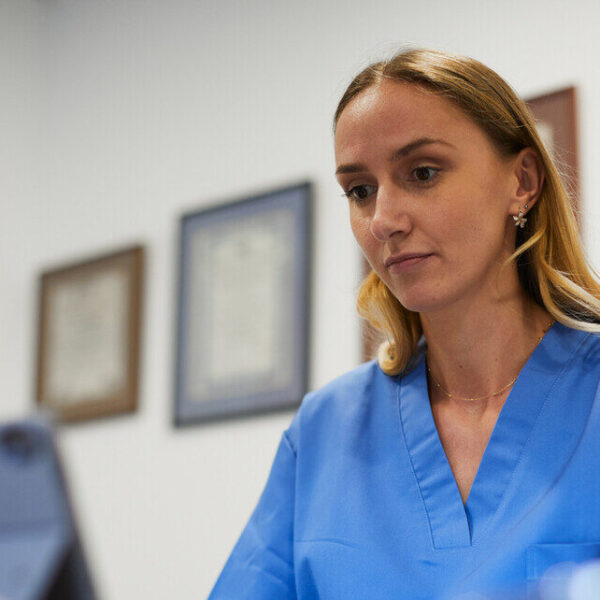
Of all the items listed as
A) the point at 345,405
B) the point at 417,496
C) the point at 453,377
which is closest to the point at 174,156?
the point at 345,405

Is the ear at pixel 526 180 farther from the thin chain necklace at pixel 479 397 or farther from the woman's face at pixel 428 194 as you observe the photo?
the thin chain necklace at pixel 479 397

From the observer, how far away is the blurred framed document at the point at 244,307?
2.56 metres

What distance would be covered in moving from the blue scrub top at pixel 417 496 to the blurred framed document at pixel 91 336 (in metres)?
1.57

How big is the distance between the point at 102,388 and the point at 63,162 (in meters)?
0.85

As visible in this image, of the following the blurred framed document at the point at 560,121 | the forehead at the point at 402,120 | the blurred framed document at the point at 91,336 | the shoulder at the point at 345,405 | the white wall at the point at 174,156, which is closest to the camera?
the forehead at the point at 402,120

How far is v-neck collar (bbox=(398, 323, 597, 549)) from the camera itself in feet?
3.92

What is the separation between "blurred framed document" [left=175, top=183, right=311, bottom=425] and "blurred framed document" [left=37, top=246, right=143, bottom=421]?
0.20 metres

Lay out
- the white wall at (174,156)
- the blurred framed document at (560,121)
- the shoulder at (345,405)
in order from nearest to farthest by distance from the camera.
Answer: the shoulder at (345,405) < the blurred framed document at (560,121) < the white wall at (174,156)

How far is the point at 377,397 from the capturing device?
4.68 feet

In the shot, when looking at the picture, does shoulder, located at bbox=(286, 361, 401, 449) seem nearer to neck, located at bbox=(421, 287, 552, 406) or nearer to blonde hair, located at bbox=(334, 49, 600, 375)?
neck, located at bbox=(421, 287, 552, 406)

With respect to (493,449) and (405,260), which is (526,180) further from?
(493,449)

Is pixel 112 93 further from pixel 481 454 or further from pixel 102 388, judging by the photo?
pixel 481 454

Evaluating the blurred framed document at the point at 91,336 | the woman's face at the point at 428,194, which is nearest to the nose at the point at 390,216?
the woman's face at the point at 428,194

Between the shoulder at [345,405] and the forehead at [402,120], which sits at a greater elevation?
the forehead at [402,120]
